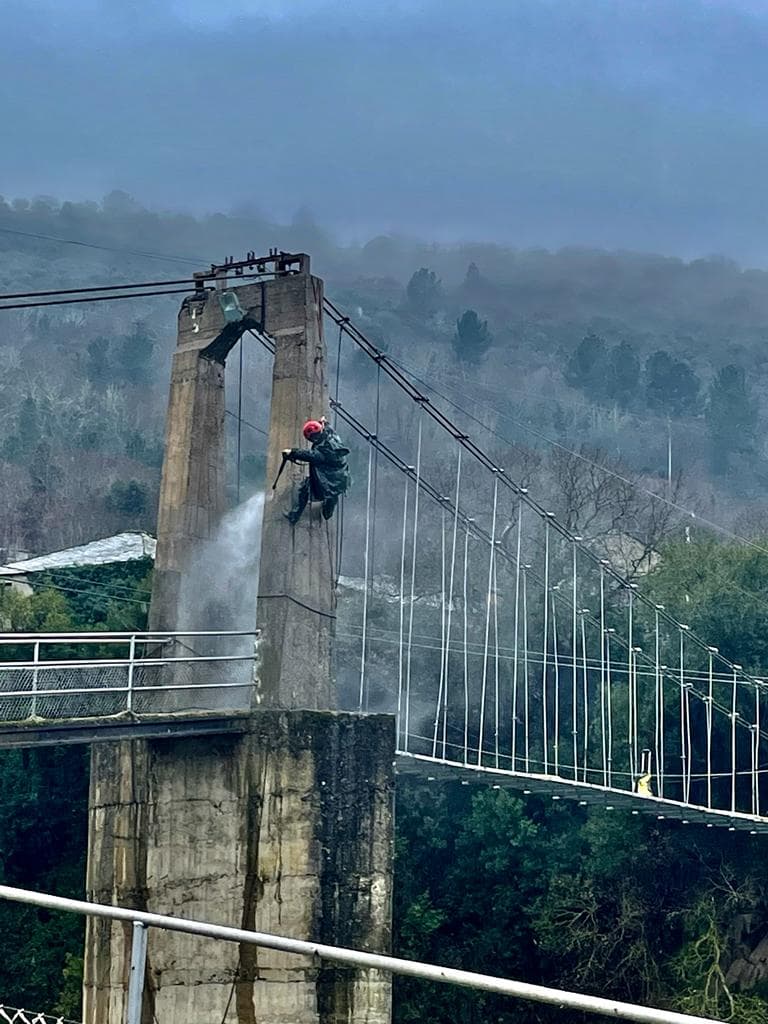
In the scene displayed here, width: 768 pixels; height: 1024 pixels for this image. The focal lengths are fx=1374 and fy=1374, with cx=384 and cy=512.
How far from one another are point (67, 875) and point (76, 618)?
5.30 metres

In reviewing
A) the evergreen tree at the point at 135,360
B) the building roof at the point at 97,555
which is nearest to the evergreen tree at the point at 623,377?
the evergreen tree at the point at 135,360

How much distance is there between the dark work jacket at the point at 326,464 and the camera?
1431 cm

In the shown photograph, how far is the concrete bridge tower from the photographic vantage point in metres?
13.3

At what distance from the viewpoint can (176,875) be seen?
13.7 meters

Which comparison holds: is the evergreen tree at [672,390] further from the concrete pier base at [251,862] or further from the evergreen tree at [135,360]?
the concrete pier base at [251,862]

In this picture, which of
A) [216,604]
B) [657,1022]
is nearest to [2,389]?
[216,604]

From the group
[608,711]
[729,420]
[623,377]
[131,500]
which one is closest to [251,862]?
[608,711]

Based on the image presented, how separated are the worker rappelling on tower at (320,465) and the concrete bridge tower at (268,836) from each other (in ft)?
0.61

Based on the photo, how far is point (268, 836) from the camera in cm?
1349

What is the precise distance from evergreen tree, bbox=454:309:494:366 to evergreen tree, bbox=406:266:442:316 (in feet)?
61.7

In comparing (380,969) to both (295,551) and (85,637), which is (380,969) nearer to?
(85,637)

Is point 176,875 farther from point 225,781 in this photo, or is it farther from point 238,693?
point 238,693

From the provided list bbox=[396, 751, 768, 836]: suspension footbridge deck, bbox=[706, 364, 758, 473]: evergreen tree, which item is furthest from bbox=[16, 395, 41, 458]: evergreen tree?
bbox=[396, 751, 768, 836]: suspension footbridge deck

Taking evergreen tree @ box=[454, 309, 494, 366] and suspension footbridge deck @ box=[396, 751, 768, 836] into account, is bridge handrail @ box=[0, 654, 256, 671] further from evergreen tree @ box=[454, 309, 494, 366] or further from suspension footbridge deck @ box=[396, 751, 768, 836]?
evergreen tree @ box=[454, 309, 494, 366]
